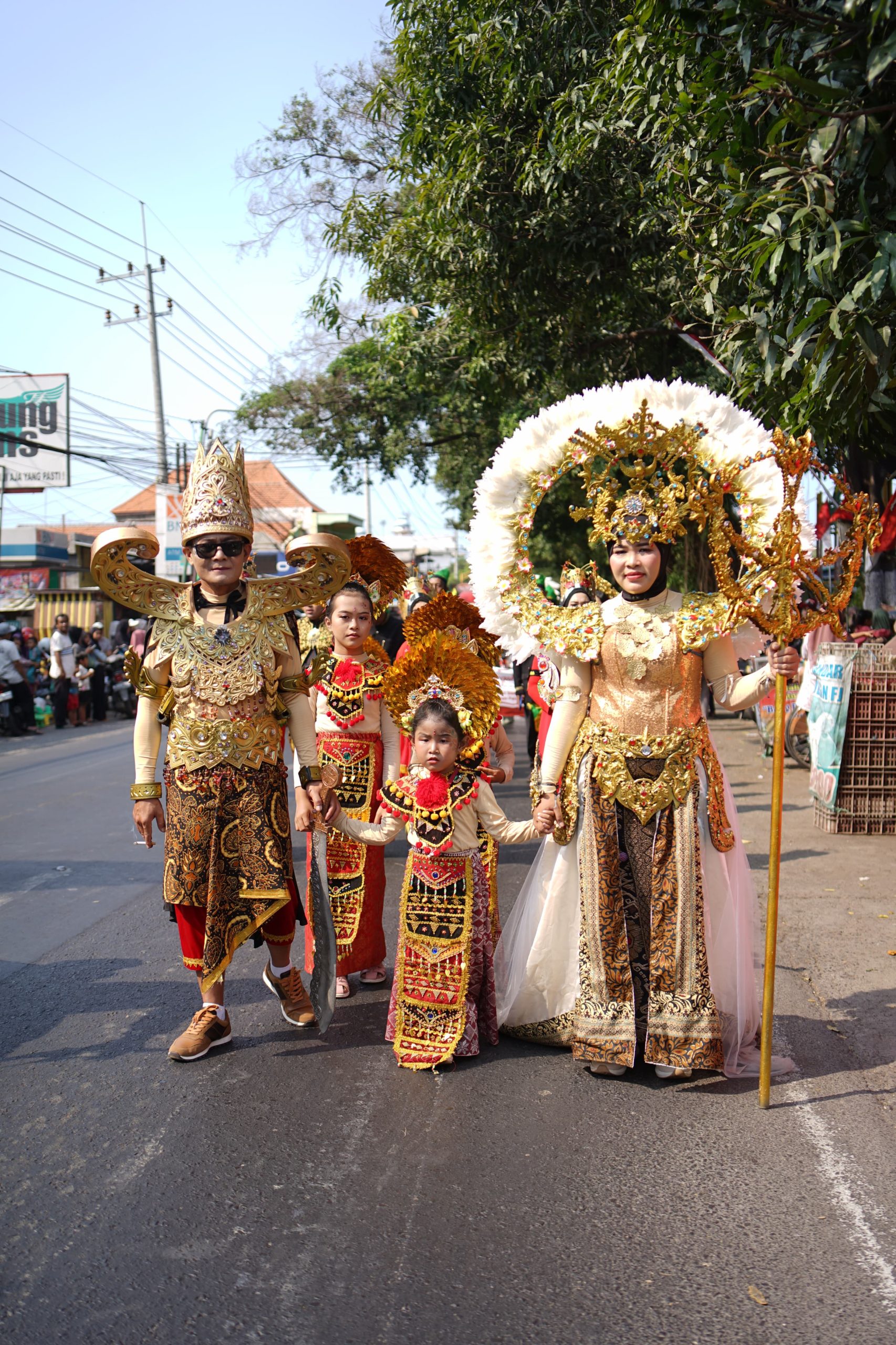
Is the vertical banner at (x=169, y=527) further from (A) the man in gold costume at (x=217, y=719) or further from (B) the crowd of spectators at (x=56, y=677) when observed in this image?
(A) the man in gold costume at (x=217, y=719)

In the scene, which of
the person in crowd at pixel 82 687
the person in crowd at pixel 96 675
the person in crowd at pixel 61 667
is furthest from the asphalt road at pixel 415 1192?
the person in crowd at pixel 96 675

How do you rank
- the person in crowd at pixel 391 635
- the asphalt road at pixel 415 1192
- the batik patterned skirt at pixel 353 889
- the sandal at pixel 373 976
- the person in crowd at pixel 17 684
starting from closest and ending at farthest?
the asphalt road at pixel 415 1192
the batik patterned skirt at pixel 353 889
the sandal at pixel 373 976
the person in crowd at pixel 391 635
the person in crowd at pixel 17 684

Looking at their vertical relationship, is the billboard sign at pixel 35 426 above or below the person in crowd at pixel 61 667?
above

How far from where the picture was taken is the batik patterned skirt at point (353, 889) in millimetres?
5371

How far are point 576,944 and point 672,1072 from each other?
23.6 inches

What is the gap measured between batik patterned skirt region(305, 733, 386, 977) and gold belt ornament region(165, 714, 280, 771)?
751 millimetres

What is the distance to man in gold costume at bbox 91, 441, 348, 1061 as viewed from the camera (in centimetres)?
450

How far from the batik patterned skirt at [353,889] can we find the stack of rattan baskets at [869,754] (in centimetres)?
459

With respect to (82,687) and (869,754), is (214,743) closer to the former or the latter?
(869,754)

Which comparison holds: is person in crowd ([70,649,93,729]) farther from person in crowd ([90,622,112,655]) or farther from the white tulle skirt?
the white tulle skirt

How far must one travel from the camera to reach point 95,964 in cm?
595

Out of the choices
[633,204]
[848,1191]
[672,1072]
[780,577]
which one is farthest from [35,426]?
[848,1191]

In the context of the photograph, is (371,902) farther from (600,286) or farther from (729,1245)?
(600,286)

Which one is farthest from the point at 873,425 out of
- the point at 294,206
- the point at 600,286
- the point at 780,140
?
the point at 294,206
